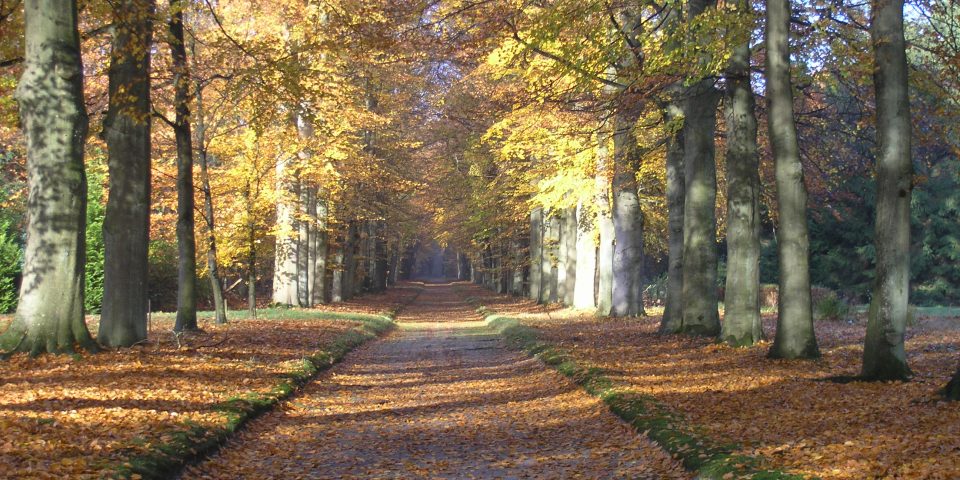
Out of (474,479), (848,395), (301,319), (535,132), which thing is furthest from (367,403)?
(301,319)

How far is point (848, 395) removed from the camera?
10.3 meters

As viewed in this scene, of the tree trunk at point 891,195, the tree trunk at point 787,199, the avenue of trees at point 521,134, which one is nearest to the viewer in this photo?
the tree trunk at point 891,195

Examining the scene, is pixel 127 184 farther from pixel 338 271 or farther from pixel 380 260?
pixel 380 260

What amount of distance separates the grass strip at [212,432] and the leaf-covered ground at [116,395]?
0.12m

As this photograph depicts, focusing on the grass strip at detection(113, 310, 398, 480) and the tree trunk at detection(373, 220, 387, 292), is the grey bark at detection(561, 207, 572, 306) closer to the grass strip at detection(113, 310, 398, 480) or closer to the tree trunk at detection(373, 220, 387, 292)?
the grass strip at detection(113, 310, 398, 480)

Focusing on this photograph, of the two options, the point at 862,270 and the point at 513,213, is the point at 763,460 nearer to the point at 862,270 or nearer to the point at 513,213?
the point at 513,213

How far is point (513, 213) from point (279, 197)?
1266cm

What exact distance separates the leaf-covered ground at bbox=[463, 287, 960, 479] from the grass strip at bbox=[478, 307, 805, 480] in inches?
8.0

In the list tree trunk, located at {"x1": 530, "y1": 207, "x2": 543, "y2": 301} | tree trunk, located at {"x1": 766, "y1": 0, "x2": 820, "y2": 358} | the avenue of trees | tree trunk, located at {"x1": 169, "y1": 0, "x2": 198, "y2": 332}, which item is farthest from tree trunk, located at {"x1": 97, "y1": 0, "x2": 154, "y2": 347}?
tree trunk, located at {"x1": 530, "y1": 207, "x2": 543, "y2": 301}

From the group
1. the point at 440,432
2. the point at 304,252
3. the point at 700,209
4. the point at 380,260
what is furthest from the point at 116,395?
the point at 380,260

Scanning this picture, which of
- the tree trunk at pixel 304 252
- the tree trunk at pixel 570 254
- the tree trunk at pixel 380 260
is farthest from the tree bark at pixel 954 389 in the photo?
the tree trunk at pixel 380 260

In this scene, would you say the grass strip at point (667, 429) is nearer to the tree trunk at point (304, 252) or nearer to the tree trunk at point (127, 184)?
the tree trunk at point (127, 184)

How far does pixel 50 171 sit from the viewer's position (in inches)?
468

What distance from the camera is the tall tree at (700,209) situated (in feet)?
57.4
